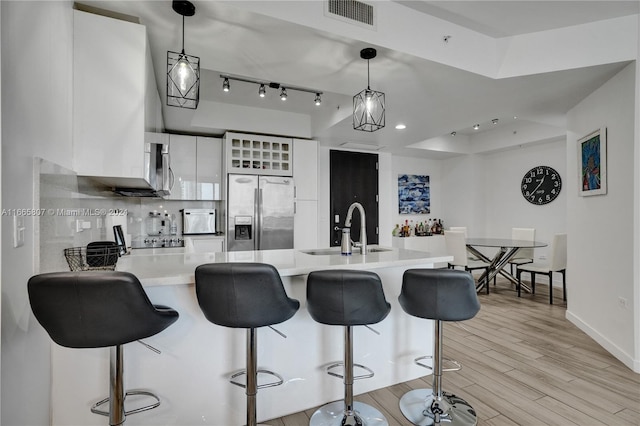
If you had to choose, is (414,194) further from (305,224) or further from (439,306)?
(439,306)

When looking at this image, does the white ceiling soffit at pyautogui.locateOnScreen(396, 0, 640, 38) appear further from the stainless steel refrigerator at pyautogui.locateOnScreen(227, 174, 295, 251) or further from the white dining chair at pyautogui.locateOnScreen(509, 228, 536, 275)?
the white dining chair at pyautogui.locateOnScreen(509, 228, 536, 275)

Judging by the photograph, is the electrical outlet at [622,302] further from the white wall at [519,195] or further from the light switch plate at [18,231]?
the light switch plate at [18,231]

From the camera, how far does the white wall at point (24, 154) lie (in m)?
1.15

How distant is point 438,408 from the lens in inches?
75.6

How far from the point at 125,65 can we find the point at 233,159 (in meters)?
2.34

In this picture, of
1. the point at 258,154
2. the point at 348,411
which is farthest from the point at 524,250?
the point at 348,411

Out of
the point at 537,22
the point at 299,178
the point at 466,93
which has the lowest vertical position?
the point at 299,178

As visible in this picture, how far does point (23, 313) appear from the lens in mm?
1293

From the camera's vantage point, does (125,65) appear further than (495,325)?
No

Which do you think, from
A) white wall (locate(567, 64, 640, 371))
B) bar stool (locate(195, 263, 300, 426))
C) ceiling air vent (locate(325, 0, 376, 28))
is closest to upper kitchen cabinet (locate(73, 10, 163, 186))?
bar stool (locate(195, 263, 300, 426))

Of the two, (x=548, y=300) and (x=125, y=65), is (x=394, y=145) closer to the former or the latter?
(x=548, y=300)

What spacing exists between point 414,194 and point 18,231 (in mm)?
6266

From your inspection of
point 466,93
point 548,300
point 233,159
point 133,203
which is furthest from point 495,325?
point 133,203

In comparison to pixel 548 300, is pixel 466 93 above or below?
above
